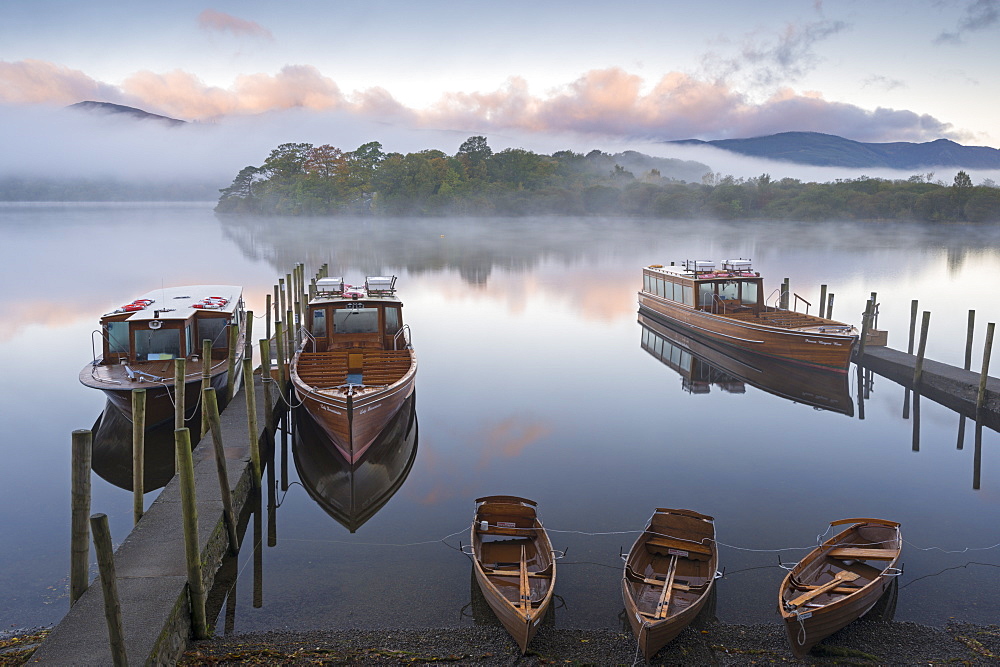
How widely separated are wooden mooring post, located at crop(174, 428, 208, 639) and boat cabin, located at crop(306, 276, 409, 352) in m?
13.1

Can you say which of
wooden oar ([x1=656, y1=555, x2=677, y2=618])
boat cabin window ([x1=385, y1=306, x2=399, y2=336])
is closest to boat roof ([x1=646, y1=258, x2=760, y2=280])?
boat cabin window ([x1=385, y1=306, x2=399, y2=336])

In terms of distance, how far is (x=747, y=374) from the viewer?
96.2 feet

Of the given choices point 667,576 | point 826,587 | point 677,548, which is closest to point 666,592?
point 667,576

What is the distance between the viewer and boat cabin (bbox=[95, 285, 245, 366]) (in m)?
21.2

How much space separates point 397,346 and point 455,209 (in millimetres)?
123086

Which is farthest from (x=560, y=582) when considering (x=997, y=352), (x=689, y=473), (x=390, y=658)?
(x=997, y=352)

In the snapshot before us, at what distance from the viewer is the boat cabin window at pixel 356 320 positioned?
23.9 metres

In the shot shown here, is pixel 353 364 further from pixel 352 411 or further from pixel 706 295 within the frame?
pixel 706 295

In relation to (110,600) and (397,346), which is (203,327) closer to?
(397,346)

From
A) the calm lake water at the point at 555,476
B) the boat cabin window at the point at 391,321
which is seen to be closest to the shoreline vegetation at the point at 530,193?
the calm lake water at the point at 555,476

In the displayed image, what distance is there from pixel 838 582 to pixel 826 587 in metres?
0.45

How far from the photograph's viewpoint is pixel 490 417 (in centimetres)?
2338

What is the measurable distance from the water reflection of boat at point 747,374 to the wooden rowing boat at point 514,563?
15818 millimetres

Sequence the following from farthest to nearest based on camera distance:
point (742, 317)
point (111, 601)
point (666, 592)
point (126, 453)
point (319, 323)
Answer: point (742, 317)
point (319, 323)
point (126, 453)
point (666, 592)
point (111, 601)
